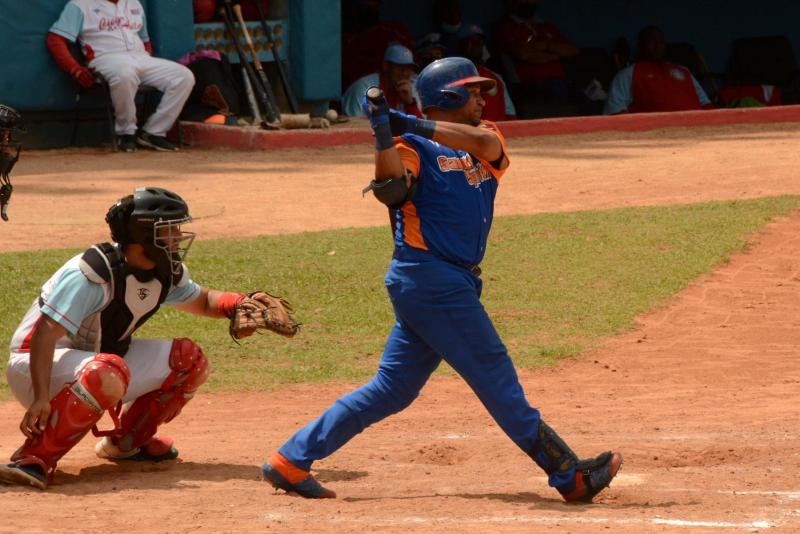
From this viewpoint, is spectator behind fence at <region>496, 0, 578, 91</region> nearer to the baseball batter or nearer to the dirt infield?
the dirt infield

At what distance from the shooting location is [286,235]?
36.2 feet

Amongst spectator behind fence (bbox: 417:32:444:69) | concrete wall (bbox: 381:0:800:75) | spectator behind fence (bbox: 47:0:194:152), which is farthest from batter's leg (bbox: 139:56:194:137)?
concrete wall (bbox: 381:0:800:75)

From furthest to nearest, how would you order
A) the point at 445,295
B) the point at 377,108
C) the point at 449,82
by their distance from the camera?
the point at 449,82, the point at 445,295, the point at 377,108

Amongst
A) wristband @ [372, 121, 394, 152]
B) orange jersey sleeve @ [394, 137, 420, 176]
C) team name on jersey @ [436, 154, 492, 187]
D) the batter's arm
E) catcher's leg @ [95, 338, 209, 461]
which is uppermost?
wristband @ [372, 121, 394, 152]

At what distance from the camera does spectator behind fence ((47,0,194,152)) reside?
45.5ft

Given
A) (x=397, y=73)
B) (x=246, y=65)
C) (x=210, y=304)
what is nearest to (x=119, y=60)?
(x=246, y=65)

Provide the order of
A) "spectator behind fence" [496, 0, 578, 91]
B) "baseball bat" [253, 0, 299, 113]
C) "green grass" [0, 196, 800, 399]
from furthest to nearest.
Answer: "spectator behind fence" [496, 0, 578, 91] → "baseball bat" [253, 0, 299, 113] → "green grass" [0, 196, 800, 399]

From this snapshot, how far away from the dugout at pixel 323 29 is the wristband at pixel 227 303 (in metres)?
8.97

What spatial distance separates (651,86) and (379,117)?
41.5 ft

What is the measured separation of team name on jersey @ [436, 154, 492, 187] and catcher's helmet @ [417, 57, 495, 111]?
0.68 feet

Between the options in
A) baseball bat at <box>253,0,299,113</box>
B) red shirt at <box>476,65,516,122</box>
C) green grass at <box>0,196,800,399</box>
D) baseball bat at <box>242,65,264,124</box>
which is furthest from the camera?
red shirt at <box>476,65,516,122</box>

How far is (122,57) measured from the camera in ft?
45.6

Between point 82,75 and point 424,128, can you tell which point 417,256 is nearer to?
point 424,128

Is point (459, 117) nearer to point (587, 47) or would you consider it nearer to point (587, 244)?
point (587, 244)
